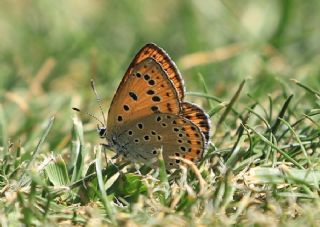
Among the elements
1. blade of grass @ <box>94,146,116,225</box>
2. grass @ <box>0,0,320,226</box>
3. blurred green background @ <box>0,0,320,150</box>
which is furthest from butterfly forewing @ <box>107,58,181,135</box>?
blurred green background @ <box>0,0,320,150</box>

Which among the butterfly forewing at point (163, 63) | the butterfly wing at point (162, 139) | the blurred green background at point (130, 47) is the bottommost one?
the butterfly wing at point (162, 139)

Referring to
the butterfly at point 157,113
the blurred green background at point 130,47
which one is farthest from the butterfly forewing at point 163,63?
the blurred green background at point 130,47

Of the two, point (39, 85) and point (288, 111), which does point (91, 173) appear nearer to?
point (288, 111)

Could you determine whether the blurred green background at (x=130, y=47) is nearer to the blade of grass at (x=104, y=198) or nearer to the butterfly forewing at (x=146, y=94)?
the butterfly forewing at (x=146, y=94)

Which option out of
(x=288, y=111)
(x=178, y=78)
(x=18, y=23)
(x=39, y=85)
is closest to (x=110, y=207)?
(x=178, y=78)

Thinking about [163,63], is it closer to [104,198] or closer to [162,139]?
[162,139]

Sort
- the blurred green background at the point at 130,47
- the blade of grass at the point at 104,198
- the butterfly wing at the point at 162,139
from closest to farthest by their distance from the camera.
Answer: the blade of grass at the point at 104,198
the butterfly wing at the point at 162,139
the blurred green background at the point at 130,47

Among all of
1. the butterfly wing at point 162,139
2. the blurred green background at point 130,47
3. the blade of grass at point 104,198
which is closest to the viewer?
the blade of grass at point 104,198

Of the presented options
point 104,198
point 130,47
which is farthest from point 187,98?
point 104,198
